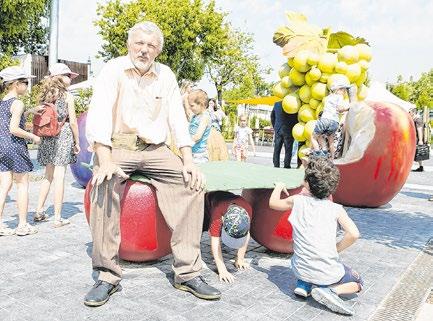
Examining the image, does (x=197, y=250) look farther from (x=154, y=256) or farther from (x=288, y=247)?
(x=288, y=247)

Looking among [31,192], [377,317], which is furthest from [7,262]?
[31,192]

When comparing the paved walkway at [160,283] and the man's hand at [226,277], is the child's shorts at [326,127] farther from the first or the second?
the man's hand at [226,277]

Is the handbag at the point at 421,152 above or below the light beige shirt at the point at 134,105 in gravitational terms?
below

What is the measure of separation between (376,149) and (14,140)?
454cm

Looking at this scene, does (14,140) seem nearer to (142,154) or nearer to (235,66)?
(142,154)

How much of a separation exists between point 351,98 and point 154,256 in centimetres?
429

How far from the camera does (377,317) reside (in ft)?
11.1

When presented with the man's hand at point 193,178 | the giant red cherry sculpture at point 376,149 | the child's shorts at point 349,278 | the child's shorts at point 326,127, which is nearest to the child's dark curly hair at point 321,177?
the child's shorts at point 349,278

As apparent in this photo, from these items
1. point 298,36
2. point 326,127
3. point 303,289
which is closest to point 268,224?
point 303,289

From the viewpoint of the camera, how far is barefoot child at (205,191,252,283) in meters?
3.87

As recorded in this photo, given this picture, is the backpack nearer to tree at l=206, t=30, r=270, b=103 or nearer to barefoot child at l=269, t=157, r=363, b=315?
barefoot child at l=269, t=157, r=363, b=315

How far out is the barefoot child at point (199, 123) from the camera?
18.5ft

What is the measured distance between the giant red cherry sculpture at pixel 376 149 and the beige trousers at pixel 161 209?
3.73m

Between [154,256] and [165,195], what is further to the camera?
[154,256]
